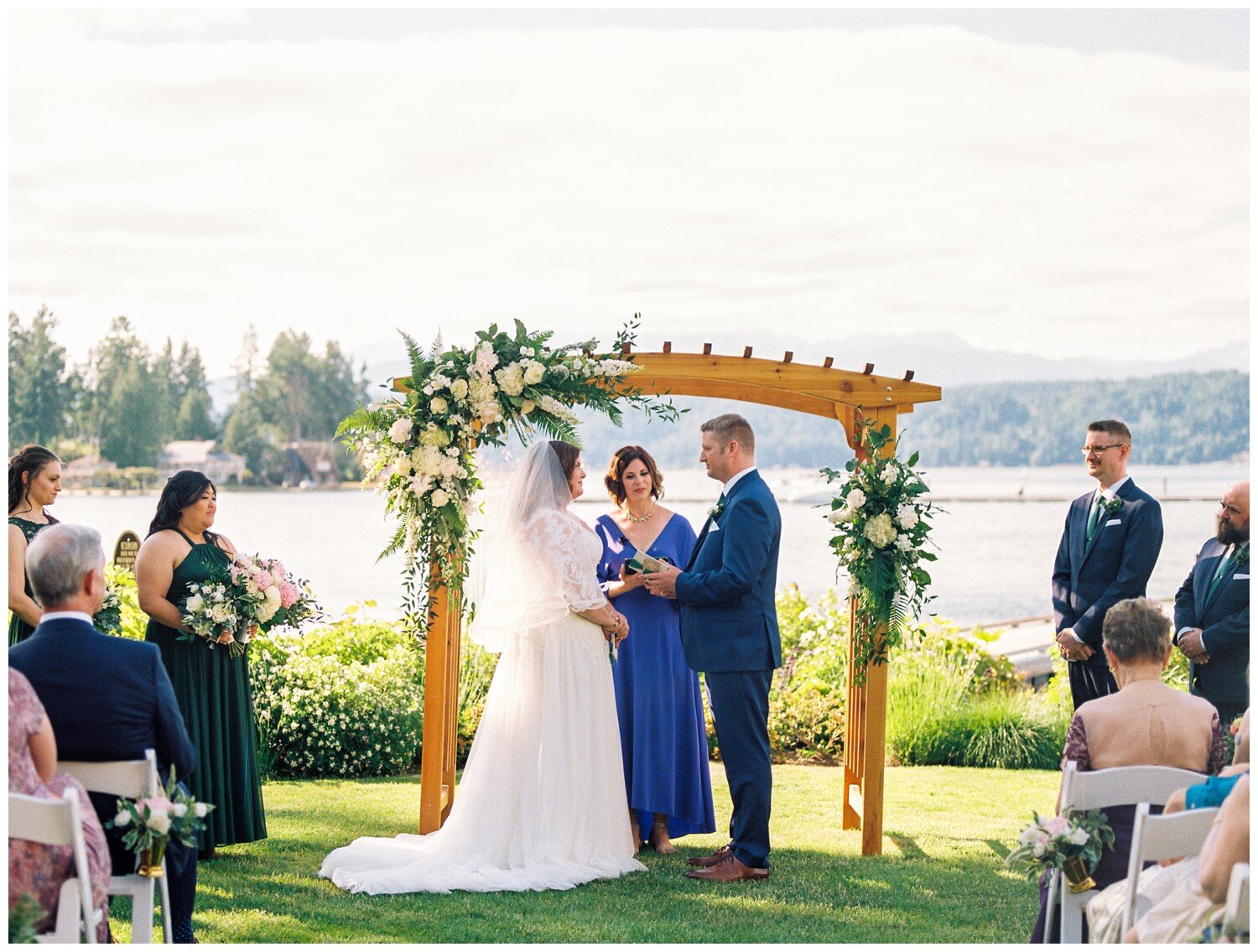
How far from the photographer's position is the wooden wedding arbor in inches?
257

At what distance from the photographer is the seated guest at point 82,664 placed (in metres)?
3.95

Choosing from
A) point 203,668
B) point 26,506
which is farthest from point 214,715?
point 26,506

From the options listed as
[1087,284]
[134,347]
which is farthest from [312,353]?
[1087,284]

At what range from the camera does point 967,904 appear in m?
5.66

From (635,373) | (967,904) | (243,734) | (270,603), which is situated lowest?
(967,904)

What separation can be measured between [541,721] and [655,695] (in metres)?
0.81

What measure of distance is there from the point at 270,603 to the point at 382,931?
5.66ft

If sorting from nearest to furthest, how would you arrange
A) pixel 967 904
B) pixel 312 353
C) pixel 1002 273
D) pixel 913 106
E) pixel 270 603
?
pixel 967 904 → pixel 270 603 → pixel 913 106 → pixel 312 353 → pixel 1002 273

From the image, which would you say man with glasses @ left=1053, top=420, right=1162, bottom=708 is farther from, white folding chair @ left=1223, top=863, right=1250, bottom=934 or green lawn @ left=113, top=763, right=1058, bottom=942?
white folding chair @ left=1223, top=863, right=1250, bottom=934

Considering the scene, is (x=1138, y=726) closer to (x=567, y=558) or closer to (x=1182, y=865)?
(x=1182, y=865)

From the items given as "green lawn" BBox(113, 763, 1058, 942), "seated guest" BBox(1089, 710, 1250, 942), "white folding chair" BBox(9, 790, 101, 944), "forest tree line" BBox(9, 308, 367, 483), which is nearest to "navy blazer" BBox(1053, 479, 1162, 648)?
"green lawn" BBox(113, 763, 1058, 942)

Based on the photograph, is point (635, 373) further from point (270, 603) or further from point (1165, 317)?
point (1165, 317)

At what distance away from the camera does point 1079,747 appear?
4188mm

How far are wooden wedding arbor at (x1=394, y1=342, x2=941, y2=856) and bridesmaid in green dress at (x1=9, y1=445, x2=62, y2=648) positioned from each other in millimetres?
1886
